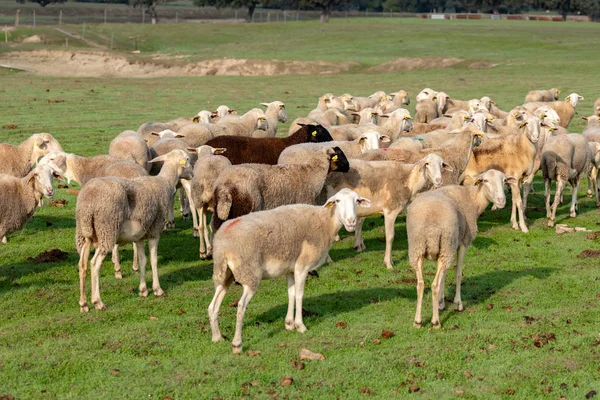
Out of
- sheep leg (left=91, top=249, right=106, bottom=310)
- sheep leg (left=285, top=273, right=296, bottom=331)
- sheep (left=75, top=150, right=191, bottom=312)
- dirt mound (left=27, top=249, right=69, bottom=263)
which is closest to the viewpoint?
sheep leg (left=285, top=273, right=296, bottom=331)

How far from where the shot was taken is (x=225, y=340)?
981 centimetres

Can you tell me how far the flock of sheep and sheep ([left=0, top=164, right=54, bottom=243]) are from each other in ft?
0.06

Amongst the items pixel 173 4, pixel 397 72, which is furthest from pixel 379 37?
pixel 173 4

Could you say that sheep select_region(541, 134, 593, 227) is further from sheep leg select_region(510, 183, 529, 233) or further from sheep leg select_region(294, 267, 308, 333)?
sheep leg select_region(294, 267, 308, 333)

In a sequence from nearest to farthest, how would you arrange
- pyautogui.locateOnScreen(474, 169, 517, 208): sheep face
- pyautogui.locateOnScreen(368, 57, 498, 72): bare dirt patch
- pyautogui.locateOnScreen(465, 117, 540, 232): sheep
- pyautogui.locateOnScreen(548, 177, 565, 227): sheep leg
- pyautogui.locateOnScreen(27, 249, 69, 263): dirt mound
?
1. pyautogui.locateOnScreen(474, 169, 517, 208): sheep face
2. pyautogui.locateOnScreen(27, 249, 69, 263): dirt mound
3. pyautogui.locateOnScreen(548, 177, 565, 227): sheep leg
4. pyautogui.locateOnScreen(465, 117, 540, 232): sheep
5. pyautogui.locateOnScreen(368, 57, 498, 72): bare dirt patch

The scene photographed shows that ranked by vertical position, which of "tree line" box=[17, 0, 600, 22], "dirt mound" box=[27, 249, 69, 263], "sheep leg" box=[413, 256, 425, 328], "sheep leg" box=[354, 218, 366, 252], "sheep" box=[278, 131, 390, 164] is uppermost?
"tree line" box=[17, 0, 600, 22]

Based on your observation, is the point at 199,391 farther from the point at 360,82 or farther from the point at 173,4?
the point at 173,4

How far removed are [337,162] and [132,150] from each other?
431cm

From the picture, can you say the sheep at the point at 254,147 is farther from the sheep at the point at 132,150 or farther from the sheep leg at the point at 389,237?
the sheep leg at the point at 389,237

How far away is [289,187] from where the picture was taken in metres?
13.1

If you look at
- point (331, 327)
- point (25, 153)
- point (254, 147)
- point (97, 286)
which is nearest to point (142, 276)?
point (97, 286)

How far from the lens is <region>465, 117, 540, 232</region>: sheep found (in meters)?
16.4

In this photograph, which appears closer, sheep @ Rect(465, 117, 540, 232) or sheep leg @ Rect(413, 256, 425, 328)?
sheep leg @ Rect(413, 256, 425, 328)

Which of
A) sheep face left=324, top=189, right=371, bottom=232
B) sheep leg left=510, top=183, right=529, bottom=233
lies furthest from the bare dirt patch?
sheep face left=324, top=189, right=371, bottom=232
